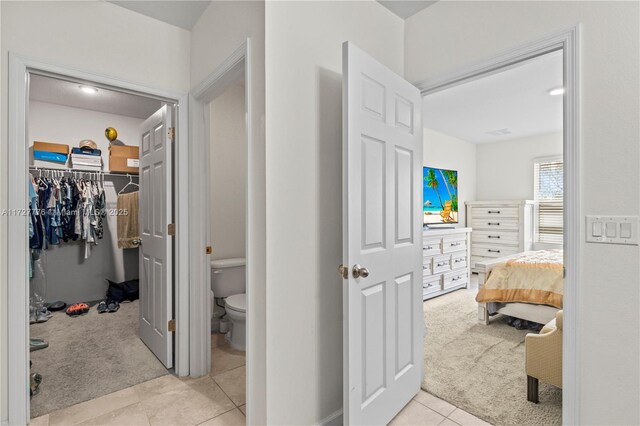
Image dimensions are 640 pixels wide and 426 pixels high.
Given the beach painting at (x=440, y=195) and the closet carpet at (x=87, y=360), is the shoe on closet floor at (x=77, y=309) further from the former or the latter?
the beach painting at (x=440, y=195)

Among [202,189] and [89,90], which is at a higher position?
[89,90]

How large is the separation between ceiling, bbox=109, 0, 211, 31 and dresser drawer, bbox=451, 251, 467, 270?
439cm

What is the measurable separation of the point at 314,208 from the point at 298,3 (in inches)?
41.3

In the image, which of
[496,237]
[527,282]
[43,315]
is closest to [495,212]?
[496,237]

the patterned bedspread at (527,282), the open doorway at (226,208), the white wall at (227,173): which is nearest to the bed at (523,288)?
the patterned bedspread at (527,282)

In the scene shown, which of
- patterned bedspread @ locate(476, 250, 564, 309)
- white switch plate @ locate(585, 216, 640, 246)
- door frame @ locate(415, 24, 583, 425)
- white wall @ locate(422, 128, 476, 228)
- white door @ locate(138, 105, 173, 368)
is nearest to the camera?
white switch plate @ locate(585, 216, 640, 246)

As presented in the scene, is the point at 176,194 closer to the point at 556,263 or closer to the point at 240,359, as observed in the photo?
the point at 240,359

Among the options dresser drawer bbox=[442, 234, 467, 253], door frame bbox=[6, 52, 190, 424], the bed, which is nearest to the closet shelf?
door frame bbox=[6, 52, 190, 424]

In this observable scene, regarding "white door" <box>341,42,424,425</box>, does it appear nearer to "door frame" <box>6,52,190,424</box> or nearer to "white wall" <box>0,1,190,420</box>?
"white wall" <box>0,1,190,420</box>

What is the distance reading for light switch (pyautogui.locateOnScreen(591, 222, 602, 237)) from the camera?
1.41 metres

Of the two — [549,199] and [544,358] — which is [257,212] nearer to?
[544,358]

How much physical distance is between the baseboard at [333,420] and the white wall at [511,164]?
5442 mm

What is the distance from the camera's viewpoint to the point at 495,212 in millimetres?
5605

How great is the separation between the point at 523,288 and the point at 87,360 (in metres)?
3.93
